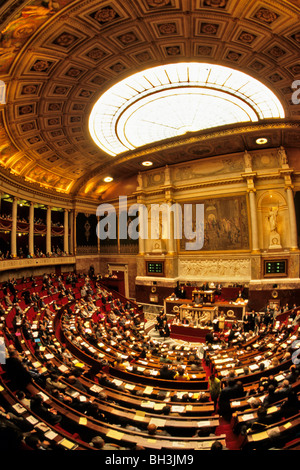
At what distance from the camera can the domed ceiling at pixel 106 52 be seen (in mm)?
8859

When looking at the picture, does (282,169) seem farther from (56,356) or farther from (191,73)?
(56,356)

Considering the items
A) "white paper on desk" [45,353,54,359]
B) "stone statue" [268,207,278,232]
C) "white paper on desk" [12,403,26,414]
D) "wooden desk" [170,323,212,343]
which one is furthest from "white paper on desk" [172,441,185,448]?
"stone statue" [268,207,278,232]

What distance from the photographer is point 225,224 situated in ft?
72.0

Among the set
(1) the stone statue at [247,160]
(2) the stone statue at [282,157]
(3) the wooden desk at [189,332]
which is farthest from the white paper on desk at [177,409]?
(2) the stone statue at [282,157]

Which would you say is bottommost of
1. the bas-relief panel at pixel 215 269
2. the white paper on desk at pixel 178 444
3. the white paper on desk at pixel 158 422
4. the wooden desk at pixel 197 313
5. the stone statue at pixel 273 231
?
the wooden desk at pixel 197 313

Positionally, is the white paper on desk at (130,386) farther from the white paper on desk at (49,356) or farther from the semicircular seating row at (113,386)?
the white paper on desk at (49,356)

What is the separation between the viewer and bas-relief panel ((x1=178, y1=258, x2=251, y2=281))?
68.9ft

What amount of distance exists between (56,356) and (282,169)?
19.5 m

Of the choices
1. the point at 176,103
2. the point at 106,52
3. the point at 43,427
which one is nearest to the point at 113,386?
the point at 43,427

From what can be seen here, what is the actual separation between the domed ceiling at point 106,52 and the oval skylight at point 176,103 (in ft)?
2.77

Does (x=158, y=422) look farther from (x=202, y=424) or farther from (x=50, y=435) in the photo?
(x=50, y=435)

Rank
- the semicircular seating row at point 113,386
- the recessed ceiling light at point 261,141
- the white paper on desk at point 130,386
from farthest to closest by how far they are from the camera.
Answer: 1. the recessed ceiling light at point 261,141
2. the white paper on desk at point 130,386
3. the semicircular seating row at point 113,386

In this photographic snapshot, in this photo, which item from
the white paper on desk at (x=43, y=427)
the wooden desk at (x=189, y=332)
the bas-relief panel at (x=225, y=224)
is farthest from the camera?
the bas-relief panel at (x=225, y=224)

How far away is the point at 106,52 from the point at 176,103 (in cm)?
661
